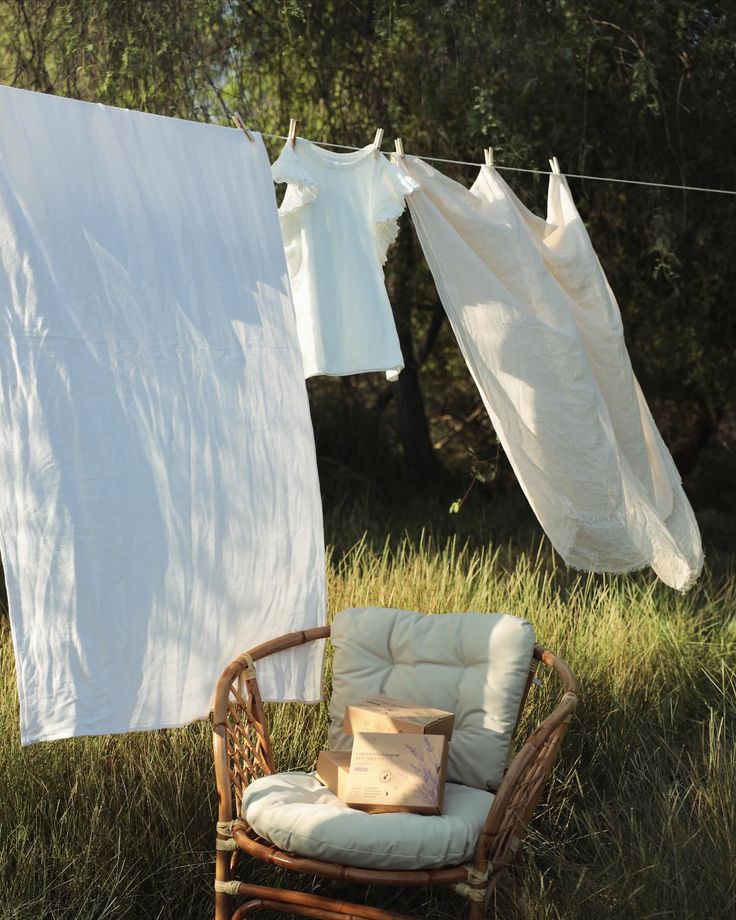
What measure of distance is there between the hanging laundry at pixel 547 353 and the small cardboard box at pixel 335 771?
103 centimetres

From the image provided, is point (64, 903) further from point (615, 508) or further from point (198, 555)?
point (615, 508)

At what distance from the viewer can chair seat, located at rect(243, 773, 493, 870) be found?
244 cm

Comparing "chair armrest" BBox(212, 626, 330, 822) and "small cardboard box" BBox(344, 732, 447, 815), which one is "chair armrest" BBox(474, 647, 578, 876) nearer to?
"small cardboard box" BBox(344, 732, 447, 815)

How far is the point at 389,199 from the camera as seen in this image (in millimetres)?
3188

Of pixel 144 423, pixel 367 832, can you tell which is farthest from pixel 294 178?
pixel 367 832

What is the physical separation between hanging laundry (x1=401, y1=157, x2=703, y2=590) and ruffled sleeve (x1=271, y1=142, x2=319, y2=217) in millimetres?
357

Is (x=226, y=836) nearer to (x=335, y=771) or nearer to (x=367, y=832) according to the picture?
(x=335, y=771)

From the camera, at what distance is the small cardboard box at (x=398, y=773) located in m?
2.59

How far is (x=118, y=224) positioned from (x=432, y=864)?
1.73 m

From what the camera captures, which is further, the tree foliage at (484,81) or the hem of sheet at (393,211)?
the tree foliage at (484,81)

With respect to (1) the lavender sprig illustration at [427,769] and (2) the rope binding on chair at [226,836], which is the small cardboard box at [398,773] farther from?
(2) the rope binding on chair at [226,836]

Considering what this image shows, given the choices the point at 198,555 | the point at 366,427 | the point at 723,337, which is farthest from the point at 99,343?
the point at 723,337

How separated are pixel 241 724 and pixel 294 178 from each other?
153 centimetres

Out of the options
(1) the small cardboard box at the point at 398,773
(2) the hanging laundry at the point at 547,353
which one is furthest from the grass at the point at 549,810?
(2) the hanging laundry at the point at 547,353
